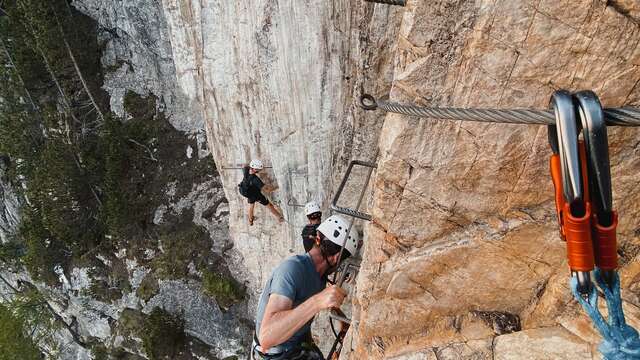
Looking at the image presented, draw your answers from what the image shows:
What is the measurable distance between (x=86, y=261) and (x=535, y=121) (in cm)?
2234

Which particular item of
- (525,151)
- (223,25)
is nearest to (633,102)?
(525,151)

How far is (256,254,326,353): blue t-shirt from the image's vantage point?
11.8 ft

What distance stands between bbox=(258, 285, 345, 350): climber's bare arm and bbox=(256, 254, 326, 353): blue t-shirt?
3.4 inches

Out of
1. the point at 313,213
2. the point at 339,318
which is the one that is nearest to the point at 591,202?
the point at 339,318

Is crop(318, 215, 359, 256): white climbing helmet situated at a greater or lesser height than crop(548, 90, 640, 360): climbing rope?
lesser

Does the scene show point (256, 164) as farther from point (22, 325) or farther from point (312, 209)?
point (22, 325)

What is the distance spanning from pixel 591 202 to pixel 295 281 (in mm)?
2701

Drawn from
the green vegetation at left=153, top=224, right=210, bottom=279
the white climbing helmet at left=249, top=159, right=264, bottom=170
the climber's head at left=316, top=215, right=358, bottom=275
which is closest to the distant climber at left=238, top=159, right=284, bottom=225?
the white climbing helmet at left=249, top=159, right=264, bottom=170

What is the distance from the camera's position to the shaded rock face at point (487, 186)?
2221 mm

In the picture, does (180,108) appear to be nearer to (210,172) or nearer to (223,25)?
(210,172)

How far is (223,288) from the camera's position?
1545cm

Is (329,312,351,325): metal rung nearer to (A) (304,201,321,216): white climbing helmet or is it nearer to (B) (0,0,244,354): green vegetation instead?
(A) (304,201,321,216): white climbing helmet

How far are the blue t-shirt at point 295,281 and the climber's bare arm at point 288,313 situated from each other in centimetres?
9

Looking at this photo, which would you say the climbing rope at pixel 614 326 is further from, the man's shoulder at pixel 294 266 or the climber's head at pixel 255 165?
the climber's head at pixel 255 165
